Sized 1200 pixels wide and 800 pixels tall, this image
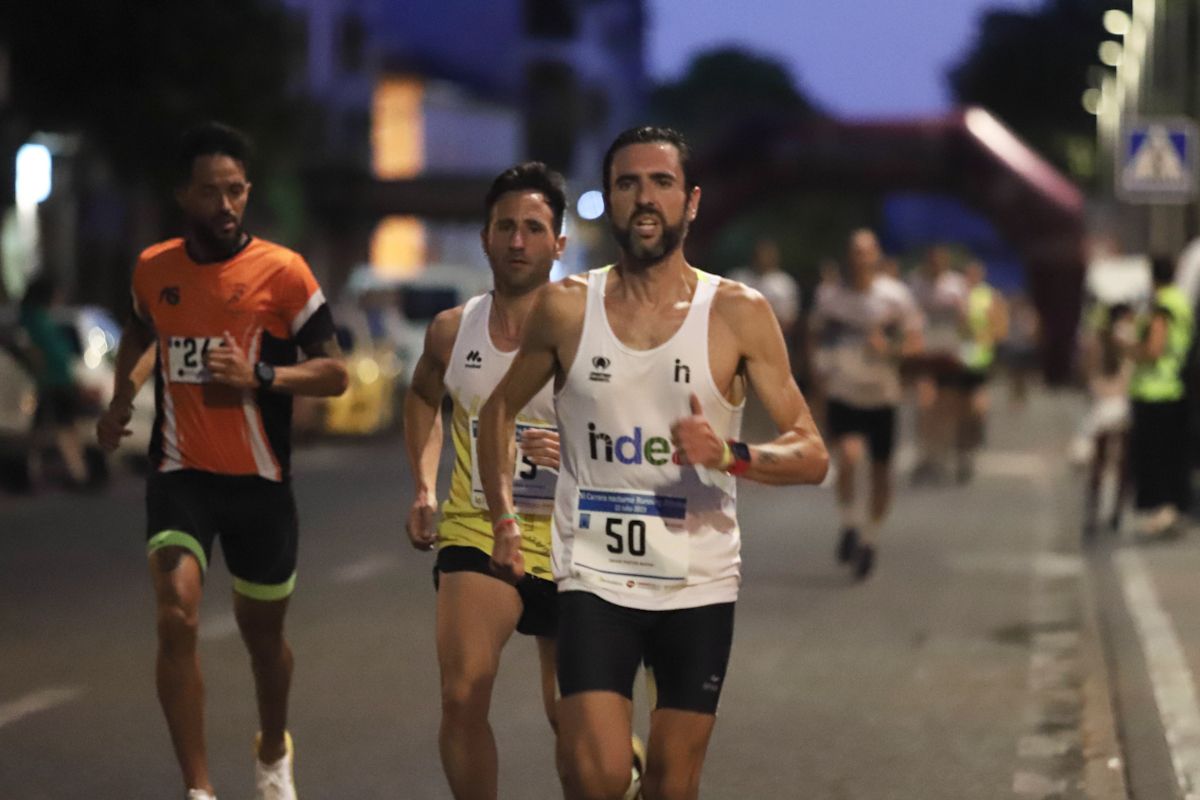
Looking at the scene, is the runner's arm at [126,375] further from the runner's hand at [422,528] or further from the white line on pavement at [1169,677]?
the white line on pavement at [1169,677]

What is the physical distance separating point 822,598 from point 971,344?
39.1 ft

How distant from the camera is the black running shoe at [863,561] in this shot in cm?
1513

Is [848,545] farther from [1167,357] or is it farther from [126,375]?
[126,375]

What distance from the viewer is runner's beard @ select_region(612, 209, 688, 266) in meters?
5.73

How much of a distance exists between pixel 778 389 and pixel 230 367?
2071mm

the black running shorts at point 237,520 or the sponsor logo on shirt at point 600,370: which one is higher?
the sponsor logo on shirt at point 600,370

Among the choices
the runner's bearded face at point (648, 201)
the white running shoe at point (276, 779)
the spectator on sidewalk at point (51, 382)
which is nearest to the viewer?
the runner's bearded face at point (648, 201)

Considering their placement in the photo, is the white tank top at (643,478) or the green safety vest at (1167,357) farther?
the green safety vest at (1167,357)

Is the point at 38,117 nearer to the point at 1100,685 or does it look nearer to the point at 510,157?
the point at 1100,685

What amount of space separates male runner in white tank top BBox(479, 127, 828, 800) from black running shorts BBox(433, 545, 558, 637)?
82 cm

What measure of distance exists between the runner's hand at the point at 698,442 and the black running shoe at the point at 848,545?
10034 mm

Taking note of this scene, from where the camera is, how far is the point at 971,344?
25.6 metres

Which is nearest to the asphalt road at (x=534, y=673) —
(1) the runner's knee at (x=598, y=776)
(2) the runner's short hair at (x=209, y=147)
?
(2) the runner's short hair at (x=209, y=147)

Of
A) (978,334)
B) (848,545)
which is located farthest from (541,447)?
(978,334)
